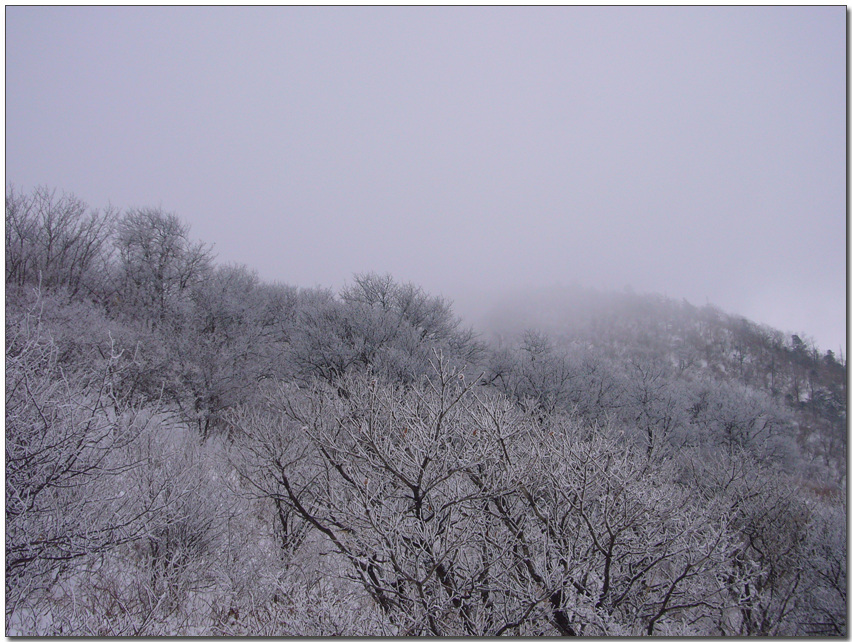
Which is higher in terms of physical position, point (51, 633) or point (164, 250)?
point (164, 250)

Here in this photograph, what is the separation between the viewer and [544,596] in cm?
441

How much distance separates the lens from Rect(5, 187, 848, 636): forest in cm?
484

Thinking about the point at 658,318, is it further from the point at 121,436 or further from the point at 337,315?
the point at 121,436

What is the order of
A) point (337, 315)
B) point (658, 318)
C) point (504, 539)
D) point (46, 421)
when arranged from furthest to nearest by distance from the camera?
point (658, 318)
point (337, 315)
point (504, 539)
point (46, 421)

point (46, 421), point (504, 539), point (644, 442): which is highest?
point (46, 421)

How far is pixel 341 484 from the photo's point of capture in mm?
6992

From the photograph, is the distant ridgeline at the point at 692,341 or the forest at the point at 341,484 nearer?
the forest at the point at 341,484

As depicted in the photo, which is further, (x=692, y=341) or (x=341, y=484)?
(x=692, y=341)

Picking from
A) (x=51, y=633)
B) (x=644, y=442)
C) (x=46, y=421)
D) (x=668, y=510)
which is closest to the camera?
(x=46, y=421)

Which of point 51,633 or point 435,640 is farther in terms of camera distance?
point 51,633

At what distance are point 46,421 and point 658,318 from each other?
89.1 meters

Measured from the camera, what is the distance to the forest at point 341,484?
484 centimetres

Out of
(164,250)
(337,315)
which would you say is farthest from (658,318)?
(164,250)

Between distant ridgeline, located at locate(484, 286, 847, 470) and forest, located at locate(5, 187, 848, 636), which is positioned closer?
forest, located at locate(5, 187, 848, 636)
